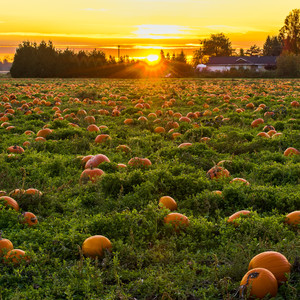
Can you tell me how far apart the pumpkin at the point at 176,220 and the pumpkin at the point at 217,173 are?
1.56 metres

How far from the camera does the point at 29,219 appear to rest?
4.25 metres

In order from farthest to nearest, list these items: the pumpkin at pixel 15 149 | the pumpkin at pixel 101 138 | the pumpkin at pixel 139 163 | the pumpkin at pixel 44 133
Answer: the pumpkin at pixel 44 133, the pumpkin at pixel 101 138, the pumpkin at pixel 15 149, the pumpkin at pixel 139 163

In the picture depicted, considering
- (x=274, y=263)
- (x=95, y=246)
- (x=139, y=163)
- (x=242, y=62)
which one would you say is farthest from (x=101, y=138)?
(x=242, y=62)

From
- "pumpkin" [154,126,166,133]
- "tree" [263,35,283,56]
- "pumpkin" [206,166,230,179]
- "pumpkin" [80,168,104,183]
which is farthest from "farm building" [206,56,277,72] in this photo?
"pumpkin" [80,168,104,183]

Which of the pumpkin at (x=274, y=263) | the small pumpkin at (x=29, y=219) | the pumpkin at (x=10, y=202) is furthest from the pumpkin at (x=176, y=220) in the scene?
the pumpkin at (x=10, y=202)

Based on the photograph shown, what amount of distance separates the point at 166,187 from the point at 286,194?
1492 mm

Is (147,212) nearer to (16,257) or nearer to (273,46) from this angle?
(16,257)

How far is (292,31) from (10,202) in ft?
341

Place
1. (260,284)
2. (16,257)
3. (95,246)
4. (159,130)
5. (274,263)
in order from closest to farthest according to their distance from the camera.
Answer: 1. (260,284)
2. (274,263)
3. (16,257)
4. (95,246)
5. (159,130)

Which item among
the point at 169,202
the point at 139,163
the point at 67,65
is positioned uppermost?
the point at 67,65

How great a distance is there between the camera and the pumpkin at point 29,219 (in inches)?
167

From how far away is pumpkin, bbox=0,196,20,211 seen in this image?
14.8 ft

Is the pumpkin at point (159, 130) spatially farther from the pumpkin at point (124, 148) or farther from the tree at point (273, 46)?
the tree at point (273, 46)

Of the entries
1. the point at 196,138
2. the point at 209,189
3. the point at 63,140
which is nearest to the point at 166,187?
the point at 209,189
